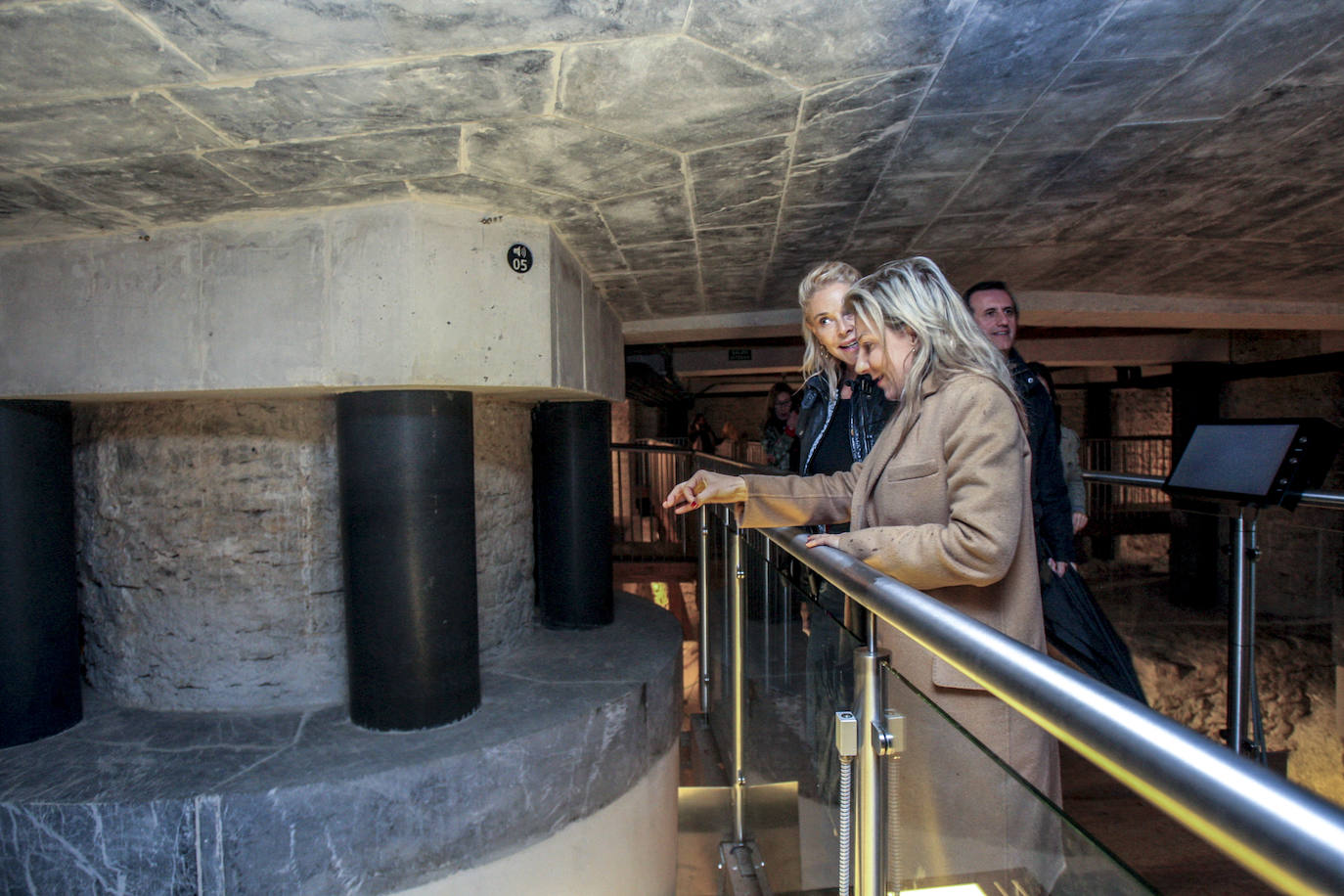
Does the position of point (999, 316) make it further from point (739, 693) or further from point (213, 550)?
point (213, 550)

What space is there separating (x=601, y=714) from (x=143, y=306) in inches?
83.4

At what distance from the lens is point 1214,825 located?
508 millimetres

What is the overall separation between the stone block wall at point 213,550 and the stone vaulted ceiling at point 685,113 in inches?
30.1

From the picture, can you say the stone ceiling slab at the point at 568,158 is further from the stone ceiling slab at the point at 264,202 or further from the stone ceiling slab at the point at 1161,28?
the stone ceiling slab at the point at 1161,28

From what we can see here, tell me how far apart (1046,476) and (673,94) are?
139 cm

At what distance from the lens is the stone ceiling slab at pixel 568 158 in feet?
6.07

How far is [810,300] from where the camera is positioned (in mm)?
1986

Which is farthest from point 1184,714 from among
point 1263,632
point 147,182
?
point 147,182

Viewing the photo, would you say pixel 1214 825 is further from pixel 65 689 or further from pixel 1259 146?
pixel 65 689

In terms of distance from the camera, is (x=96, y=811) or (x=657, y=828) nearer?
(x=96, y=811)

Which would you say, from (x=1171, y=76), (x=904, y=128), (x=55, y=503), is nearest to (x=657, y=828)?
(x=55, y=503)

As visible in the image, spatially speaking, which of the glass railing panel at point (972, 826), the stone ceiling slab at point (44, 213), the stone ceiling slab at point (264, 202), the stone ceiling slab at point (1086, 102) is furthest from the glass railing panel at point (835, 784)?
the stone ceiling slab at point (44, 213)

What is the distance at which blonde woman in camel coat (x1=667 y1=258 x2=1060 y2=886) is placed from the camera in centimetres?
120

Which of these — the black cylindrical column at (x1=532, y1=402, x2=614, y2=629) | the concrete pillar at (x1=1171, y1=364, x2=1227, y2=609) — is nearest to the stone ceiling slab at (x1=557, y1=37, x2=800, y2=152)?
the black cylindrical column at (x1=532, y1=402, x2=614, y2=629)
